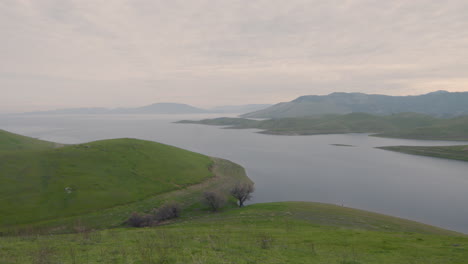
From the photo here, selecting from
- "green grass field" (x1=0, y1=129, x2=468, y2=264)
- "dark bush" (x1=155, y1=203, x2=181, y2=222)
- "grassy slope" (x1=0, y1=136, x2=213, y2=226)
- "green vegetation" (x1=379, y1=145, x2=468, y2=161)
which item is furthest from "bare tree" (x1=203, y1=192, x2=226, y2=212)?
"green vegetation" (x1=379, y1=145, x2=468, y2=161)

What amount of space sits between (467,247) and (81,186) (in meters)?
68.7

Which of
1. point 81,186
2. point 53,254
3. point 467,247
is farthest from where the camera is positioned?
point 81,186

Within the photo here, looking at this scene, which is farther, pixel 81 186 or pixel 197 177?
pixel 197 177

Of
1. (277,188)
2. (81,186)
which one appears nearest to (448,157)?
(277,188)

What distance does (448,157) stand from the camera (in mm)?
122875

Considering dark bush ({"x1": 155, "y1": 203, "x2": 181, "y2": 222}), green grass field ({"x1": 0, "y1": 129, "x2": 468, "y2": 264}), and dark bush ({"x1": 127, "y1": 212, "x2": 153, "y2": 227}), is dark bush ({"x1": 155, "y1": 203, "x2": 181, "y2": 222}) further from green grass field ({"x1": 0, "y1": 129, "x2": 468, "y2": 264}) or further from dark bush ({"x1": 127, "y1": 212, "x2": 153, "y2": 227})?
dark bush ({"x1": 127, "y1": 212, "x2": 153, "y2": 227})

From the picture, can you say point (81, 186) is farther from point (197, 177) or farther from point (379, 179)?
point (379, 179)

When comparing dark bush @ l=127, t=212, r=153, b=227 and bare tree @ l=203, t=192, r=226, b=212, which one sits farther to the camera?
bare tree @ l=203, t=192, r=226, b=212

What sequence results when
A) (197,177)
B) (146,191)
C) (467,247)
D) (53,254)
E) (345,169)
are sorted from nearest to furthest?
(53,254) → (467,247) → (146,191) → (197,177) → (345,169)

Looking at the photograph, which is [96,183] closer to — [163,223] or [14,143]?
[163,223]

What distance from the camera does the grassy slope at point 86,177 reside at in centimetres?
4785

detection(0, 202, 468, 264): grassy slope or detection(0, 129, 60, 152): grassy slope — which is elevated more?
detection(0, 129, 60, 152): grassy slope

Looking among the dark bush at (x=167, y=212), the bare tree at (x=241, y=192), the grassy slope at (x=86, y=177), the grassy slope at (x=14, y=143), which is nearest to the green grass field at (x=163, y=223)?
the grassy slope at (x=86, y=177)

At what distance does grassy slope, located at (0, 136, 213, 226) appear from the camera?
47850 millimetres
